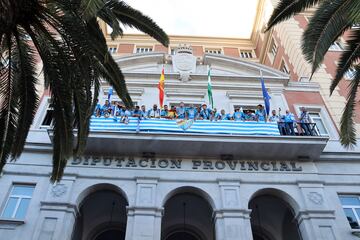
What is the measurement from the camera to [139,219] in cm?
1266

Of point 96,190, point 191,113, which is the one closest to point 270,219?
point 191,113

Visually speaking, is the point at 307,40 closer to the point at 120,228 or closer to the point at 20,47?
the point at 20,47

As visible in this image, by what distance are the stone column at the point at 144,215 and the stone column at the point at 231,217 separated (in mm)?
2164

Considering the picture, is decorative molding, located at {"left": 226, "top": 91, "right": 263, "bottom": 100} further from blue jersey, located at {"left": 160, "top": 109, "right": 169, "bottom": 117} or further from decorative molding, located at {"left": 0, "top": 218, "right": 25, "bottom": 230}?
decorative molding, located at {"left": 0, "top": 218, "right": 25, "bottom": 230}

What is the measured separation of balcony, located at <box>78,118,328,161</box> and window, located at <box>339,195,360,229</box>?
6.45 feet

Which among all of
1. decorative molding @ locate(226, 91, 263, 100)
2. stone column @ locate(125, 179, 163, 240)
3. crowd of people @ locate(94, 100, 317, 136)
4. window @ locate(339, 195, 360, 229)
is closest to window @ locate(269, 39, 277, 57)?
decorative molding @ locate(226, 91, 263, 100)

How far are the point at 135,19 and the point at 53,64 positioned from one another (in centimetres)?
288

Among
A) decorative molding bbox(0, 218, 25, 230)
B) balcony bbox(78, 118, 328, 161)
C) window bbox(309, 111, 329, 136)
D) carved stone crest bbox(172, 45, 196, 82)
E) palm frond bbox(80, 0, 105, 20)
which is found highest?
carved stone crest bbox(172, 45, 196, 82)

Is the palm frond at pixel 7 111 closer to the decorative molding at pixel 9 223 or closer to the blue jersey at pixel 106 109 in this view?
the decorative molding at pixel 9 223

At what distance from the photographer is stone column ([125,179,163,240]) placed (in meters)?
12.3

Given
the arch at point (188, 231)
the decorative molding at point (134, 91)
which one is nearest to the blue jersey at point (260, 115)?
the arch at point (188, 231)

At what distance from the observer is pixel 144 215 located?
12.8 metres

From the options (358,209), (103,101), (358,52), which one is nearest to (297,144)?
(358,209)

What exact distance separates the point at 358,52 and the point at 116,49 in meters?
22.5
